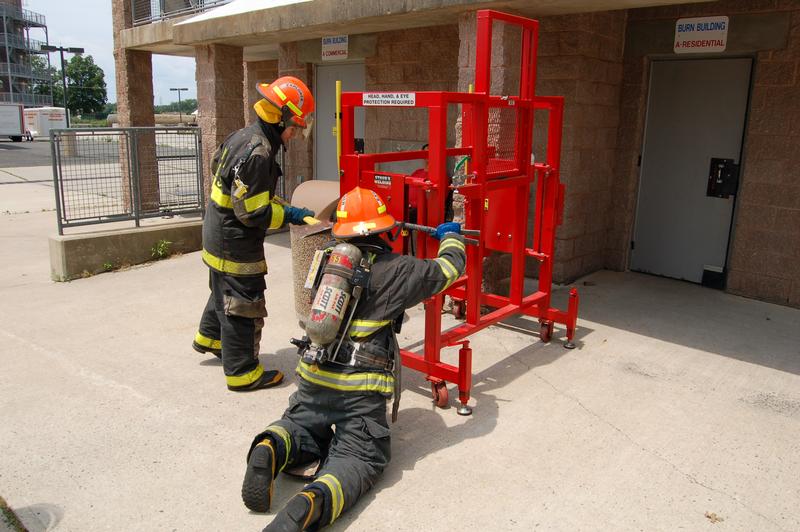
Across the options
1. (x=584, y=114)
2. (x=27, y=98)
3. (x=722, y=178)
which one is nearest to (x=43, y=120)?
(x=27, y=98)

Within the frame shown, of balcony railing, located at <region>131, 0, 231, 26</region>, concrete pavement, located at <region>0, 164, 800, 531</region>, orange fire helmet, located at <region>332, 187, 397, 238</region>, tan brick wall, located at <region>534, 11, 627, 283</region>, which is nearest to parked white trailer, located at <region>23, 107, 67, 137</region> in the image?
balcony railing, located at <region>131, 0, 231, 26</region>

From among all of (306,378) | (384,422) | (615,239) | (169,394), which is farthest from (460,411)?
(615,239)

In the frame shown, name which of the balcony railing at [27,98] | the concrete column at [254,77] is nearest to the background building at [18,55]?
the balcony railing at [27,98]

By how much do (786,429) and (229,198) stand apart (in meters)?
3.77

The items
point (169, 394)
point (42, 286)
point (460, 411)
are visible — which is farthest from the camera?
point (42, 286)

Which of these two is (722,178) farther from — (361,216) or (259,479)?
(259,479)

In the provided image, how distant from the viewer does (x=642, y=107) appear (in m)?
7.00

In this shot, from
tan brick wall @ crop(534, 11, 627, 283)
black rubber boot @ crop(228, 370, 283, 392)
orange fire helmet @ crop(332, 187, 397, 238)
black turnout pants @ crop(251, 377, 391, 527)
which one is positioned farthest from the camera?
tan brick wall @ crop(534, 11, 627, 283)

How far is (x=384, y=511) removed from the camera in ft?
10.3

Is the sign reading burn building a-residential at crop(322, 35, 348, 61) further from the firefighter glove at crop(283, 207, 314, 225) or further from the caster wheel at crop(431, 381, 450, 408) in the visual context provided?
the caster wheel at crop(431, 381, 450, 408)

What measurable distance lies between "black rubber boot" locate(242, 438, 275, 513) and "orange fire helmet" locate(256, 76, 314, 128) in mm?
2218

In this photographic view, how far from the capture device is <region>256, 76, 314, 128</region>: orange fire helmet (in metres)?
4.21

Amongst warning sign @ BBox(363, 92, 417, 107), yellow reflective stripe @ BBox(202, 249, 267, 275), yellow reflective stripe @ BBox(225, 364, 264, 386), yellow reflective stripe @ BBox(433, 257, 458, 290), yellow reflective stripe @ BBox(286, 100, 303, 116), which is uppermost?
warning sign @ BBox(363, 92, 417, 107)

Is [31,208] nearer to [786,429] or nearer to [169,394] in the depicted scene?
[169,394]
